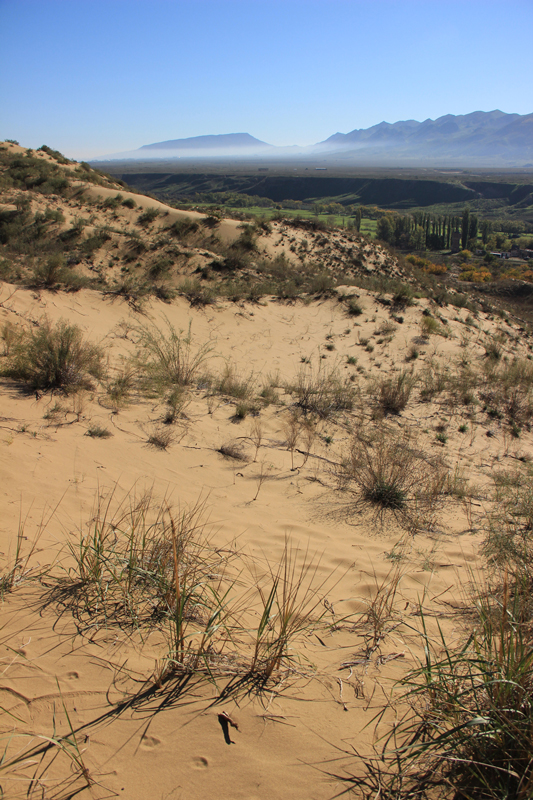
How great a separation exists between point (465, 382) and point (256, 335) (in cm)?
554

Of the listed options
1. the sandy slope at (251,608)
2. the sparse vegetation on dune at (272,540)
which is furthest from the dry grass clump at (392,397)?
the sandy slope at (251,608)

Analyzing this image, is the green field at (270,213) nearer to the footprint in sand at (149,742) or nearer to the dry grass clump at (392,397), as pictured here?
the dry grass clump at (392,397)

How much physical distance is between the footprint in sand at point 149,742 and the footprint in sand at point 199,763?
16 centimetres

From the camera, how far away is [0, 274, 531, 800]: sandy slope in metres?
1.61

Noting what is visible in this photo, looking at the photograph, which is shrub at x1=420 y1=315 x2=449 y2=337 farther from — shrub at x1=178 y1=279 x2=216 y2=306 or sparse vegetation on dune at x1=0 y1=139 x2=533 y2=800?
shrub at x1=178 y1=279 x2=216 y2=306

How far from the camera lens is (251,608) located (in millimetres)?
2520

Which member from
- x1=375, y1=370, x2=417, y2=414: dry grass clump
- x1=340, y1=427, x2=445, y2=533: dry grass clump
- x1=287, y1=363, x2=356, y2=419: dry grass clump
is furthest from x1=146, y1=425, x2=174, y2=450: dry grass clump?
x1=375, y1=370, x2=417, y2=414: dry grass clump

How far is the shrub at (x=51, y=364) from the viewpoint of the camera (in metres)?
5.54

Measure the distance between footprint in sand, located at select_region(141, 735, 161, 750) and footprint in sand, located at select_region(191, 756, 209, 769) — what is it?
0.16 m

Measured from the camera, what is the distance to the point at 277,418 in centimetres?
635

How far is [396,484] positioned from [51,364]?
183 inches

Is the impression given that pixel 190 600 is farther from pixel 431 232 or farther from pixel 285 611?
pixel 431 232

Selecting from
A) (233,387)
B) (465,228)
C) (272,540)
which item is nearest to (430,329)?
(233,387)

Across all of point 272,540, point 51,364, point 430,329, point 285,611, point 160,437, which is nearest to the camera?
point 285,611
